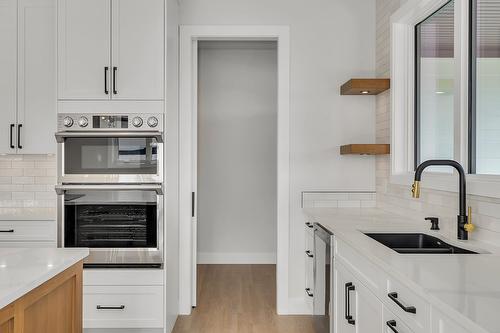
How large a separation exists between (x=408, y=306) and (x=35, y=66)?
326cm

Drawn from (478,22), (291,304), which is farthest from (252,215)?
(478,22)

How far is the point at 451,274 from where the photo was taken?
1.38 m

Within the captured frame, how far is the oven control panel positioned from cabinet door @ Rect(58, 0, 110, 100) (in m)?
0.14

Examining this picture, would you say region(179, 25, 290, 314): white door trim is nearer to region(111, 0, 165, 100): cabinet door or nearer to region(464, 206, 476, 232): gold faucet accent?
region(111, 0, 165, 100): cabinet door

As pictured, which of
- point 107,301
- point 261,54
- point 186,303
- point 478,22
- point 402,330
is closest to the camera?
point 402,330

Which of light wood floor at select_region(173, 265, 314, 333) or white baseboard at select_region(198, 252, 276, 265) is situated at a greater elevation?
white baseboard at select_region(198, 252, 276, 265)

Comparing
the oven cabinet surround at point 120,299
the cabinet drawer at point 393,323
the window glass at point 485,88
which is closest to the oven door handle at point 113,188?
the oven cabinet surround at point 120,299

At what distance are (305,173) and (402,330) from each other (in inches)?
87.2

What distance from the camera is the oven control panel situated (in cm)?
302


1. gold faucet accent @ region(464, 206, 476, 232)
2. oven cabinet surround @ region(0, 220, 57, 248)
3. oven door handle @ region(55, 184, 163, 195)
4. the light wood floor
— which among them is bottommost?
the light wood floor

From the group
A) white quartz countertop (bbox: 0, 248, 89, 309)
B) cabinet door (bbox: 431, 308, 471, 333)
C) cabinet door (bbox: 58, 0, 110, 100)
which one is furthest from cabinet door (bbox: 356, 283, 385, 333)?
cabinet door (bbox: 58, 0, 110, 100)

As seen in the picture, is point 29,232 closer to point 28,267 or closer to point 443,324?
point 28,267

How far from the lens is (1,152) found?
3.48 meters

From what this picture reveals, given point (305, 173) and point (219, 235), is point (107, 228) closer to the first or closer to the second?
point (305, 173)
